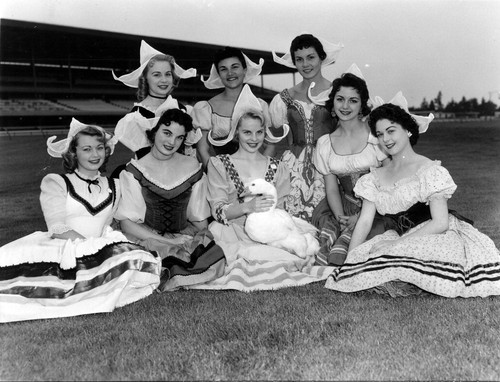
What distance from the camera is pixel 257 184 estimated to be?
3.91 metres

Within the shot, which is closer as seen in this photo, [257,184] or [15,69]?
[257,184]

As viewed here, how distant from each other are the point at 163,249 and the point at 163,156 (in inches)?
28.6

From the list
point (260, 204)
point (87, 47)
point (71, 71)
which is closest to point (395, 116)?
point (260, 204)

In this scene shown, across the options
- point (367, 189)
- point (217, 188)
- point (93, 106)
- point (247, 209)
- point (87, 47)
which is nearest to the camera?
point (367, 189)

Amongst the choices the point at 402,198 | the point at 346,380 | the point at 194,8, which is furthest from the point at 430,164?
the point at 194,8

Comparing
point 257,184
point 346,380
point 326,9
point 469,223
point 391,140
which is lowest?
point 346,380

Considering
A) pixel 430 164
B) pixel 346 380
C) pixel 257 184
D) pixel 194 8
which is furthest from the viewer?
pixel 194 8

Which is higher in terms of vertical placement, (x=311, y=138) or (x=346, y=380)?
(x=311, y=138)

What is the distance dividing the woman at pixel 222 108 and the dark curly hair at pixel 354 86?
2.25 ft

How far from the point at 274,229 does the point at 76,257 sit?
1.32 metres

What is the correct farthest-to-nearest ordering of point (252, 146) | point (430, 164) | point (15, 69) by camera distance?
point (15, 69) → point (252, 146) → point (430, 164)

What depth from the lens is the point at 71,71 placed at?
104 feet

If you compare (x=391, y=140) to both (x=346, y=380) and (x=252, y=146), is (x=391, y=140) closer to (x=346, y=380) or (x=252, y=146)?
(x=252, y=146)

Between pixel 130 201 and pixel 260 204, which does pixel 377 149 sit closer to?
pixel 260 204
